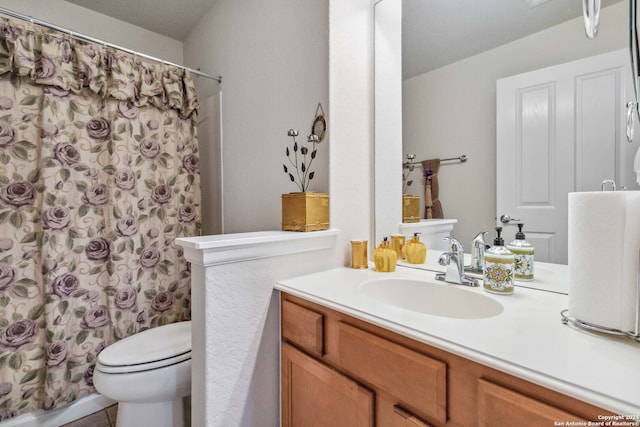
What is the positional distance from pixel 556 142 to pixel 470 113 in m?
0.32

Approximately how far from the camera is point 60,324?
145 cm

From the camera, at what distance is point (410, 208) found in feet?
4.48

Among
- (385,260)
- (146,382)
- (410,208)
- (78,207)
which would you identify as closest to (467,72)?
(410,208)

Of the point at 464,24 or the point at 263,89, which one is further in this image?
the point at 263,89

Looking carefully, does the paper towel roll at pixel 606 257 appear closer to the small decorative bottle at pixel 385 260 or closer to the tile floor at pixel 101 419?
the small decorative bottle at pixel 385 260

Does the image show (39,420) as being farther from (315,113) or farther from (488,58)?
A: (488,58)

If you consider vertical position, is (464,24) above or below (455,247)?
above

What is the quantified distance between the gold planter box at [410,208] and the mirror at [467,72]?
4 cm

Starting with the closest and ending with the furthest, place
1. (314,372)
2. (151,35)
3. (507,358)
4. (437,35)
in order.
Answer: (507,358)
(314,372)
(437,35)
(151,35)

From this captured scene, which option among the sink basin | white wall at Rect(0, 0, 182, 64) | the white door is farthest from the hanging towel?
white wall at Rect(0, 0, 182, 64)

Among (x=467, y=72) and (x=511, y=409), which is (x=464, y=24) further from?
(x=511, y=409)

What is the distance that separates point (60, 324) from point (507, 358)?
6.17 feet

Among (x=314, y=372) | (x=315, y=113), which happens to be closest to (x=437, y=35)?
(x=315, y=113)

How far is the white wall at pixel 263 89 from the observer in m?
1.29
